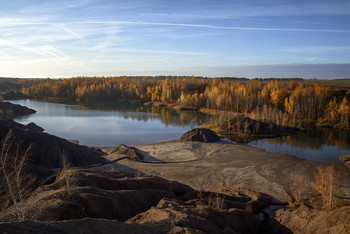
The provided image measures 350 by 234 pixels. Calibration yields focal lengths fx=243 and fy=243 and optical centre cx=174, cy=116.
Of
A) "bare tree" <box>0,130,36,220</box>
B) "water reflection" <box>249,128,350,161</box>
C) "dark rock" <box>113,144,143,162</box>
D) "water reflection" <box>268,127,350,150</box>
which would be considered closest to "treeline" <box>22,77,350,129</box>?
"water reflection" <box>268,127,350,150</box>

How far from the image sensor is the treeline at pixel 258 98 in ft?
202

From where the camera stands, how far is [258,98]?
77.6 meters

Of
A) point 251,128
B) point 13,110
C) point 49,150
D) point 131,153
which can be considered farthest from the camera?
point 13,110

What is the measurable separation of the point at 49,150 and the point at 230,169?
73.9 ft

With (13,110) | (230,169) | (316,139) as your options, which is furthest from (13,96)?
(316,139)

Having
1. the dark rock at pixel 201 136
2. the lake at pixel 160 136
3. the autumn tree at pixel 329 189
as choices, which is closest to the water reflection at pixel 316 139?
the lake at pixel 160 136

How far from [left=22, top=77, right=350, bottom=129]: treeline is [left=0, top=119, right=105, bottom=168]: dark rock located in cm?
4260

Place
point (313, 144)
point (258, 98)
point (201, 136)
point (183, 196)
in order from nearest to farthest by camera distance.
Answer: point (183, 196) → point (201, 136) → point (313, 144) → point (258, 98)

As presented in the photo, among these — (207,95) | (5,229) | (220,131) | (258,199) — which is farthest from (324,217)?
(207,95)

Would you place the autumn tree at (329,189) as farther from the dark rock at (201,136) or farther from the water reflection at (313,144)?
the dark rock at (201,136)

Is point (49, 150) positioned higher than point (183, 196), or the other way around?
point (49, 150)

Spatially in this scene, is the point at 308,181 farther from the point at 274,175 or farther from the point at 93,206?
the point at 93,206

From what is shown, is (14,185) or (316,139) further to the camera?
(316,139)

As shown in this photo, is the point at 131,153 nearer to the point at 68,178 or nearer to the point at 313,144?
the point at 68,178
